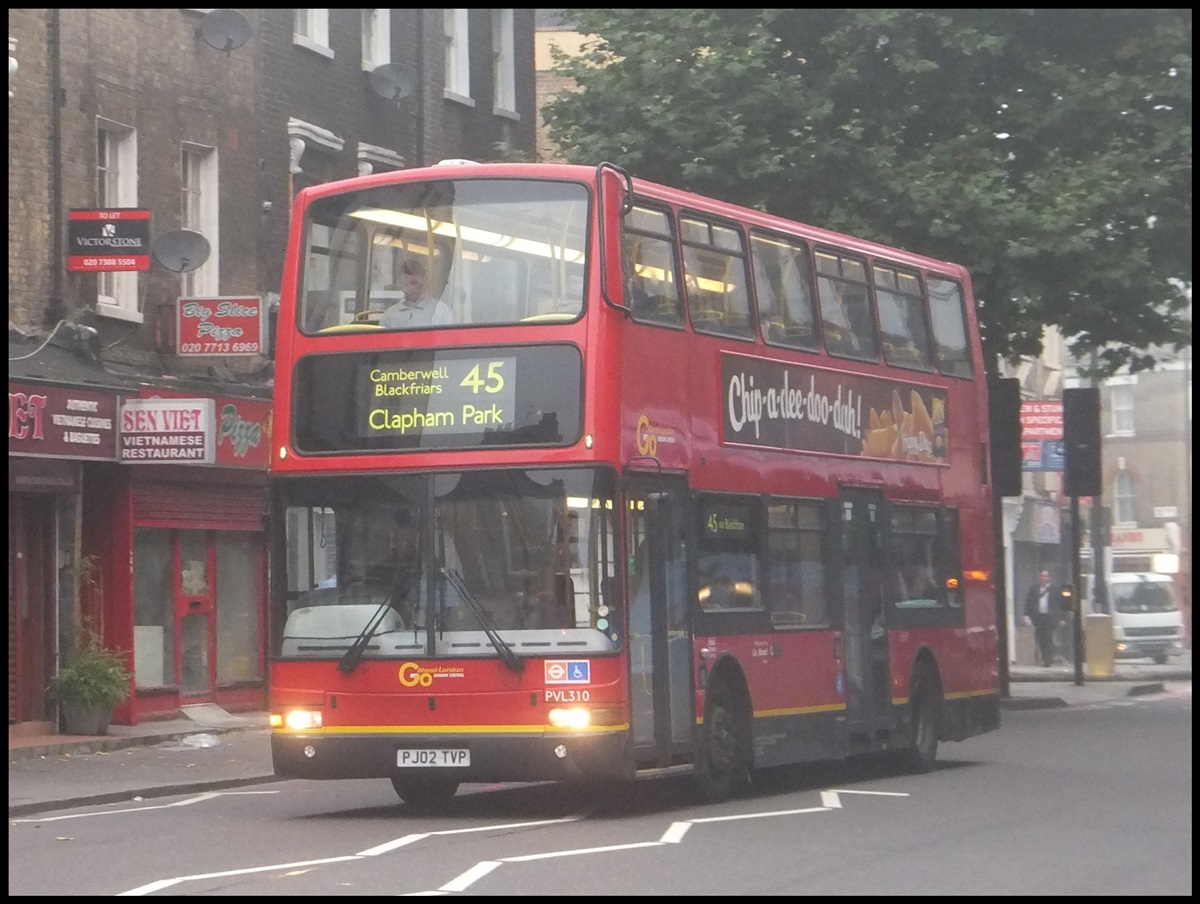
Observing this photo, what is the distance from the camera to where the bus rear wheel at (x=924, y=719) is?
2044 centimetres

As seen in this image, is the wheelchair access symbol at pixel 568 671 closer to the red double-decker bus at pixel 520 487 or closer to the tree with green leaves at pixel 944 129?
the red double-decker bus at pixel 520 487

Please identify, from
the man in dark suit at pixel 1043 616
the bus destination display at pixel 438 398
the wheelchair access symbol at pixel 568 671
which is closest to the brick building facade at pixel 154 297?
the bus destination display at pixel 438 398

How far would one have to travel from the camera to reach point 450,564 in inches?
609

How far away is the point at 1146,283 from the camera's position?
28.7m

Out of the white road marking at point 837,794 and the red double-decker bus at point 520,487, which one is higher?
the red double-decker bus at point 520,487

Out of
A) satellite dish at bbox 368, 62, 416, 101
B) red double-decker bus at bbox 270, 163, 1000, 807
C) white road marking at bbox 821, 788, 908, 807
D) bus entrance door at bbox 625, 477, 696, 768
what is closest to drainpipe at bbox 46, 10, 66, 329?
satellite dish at bbox 368, 62, 416, 101

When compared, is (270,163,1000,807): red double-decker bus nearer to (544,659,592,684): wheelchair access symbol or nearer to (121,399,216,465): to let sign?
(544,659,592,684): wheelchair access symbol

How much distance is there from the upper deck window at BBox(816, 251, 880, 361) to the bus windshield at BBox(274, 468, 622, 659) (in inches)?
167

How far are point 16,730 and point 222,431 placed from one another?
13.3 feet

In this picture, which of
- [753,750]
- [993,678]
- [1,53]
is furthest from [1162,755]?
[1,53]

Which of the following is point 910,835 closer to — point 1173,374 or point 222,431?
point 222,431

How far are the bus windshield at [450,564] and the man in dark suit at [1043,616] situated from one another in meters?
33.7

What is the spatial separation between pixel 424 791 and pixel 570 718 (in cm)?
226

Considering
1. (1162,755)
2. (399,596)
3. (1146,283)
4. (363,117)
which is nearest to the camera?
(399,596)
